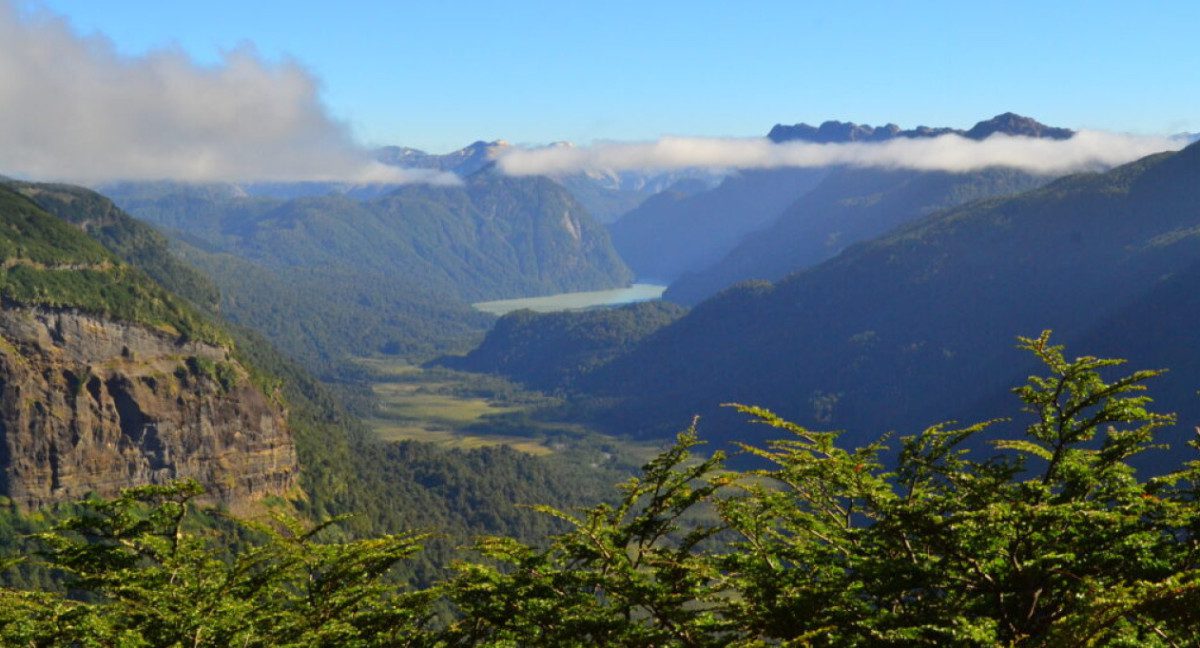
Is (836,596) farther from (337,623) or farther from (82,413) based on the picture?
(82,413)

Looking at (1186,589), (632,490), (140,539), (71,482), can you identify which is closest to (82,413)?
(71,482)

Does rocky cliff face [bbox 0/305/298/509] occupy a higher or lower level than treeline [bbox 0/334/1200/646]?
lower

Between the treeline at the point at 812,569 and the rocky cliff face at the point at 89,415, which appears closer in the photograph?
the treeline at the point at 812,569

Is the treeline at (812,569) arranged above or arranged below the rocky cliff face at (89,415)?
above

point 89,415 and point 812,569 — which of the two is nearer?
point 812,569

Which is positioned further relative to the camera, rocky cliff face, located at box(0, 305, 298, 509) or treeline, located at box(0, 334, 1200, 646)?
rocky cliff face, located at box(0, 305, 298, 509)
